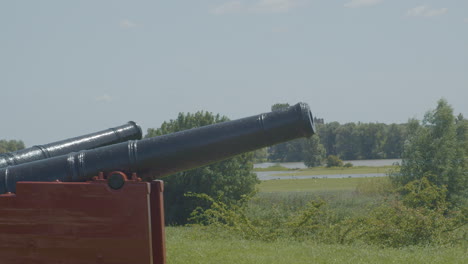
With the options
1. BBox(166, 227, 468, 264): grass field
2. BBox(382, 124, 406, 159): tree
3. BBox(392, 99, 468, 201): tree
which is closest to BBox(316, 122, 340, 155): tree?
BBox(382, 124, 406, 159): tree

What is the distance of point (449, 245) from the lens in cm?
1127

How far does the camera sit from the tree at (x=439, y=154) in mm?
29766

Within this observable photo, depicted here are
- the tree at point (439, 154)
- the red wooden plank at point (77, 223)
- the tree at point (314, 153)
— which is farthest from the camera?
the tree at point (314, 153)

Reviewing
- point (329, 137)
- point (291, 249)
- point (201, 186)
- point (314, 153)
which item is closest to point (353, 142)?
point (329, 137)

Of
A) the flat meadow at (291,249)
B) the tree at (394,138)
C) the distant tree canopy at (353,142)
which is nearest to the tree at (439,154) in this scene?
the flat meadow at (291,249)

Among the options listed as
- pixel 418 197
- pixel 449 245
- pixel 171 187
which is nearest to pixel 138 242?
pixel 449 245

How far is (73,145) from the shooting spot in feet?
24.7

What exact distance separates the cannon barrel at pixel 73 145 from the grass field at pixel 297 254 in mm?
2147

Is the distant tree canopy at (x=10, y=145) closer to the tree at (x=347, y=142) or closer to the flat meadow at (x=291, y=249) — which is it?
the tree at (x=347, y=142)

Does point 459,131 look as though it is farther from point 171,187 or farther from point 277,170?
point 277,170

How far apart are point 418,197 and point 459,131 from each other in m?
20.5

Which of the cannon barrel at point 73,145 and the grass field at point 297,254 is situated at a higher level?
the cannon barrel at point 73,145

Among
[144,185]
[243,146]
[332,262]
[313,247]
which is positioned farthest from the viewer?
[313,247]

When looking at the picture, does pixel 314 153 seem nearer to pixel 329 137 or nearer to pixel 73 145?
pixel 329 137
